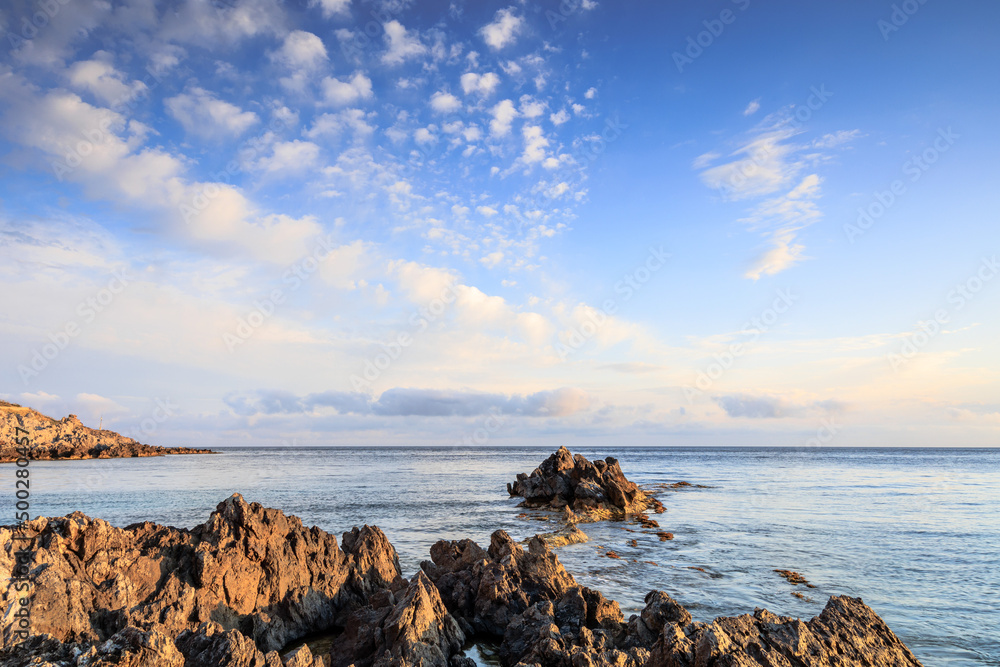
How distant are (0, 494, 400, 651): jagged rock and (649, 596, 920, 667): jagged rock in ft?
26.9

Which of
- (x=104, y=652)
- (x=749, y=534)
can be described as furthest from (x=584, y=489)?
(x=104, y=652)

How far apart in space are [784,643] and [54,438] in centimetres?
13647

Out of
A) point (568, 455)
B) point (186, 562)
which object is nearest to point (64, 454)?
point (568, 455)

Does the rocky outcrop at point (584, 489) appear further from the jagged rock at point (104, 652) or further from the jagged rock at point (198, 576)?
the jagged rock at point (104, 652)

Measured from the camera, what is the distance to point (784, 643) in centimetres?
692

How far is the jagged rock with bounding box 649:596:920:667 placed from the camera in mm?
6574

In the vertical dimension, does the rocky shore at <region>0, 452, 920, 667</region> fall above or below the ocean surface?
above

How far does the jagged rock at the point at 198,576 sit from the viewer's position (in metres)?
8.41

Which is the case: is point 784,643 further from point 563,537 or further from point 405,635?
point 563,537

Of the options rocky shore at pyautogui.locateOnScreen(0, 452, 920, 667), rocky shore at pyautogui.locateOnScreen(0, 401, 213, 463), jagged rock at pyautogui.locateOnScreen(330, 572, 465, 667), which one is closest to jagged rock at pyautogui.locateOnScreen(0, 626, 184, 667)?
rocky shore at pyautogui.locateOnScreen(0, 452, 920, 667)

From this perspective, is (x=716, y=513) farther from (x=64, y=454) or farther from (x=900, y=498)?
(x=64, y=454)

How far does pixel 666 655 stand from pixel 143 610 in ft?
30.2

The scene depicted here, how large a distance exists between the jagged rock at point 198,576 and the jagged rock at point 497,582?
7.26 ft

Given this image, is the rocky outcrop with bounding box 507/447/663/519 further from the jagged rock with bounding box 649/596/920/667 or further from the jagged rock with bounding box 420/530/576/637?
the jagged rock with bounding box 649/596/920/667
